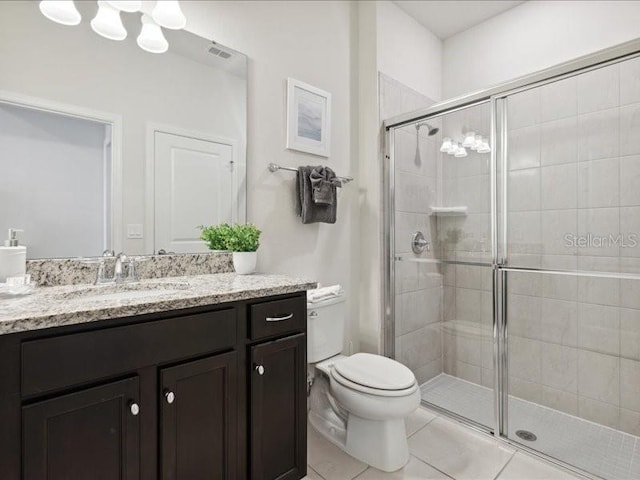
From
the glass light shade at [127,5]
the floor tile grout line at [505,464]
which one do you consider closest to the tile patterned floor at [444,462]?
the floor tile grout line at [505,464]

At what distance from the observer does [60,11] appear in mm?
1343

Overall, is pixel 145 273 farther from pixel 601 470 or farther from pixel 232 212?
pixel 601 470

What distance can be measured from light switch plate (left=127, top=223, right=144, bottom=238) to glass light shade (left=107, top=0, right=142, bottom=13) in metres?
0.89

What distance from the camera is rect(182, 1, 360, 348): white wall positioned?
1.91 m

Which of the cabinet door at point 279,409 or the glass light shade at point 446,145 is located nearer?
the cabinet door at point 279,409

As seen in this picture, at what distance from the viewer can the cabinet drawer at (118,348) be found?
2.90 ft

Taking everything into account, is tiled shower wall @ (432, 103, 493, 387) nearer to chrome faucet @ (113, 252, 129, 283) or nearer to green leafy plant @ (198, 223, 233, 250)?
green leafy plant @ (198, 223, 233, 250)

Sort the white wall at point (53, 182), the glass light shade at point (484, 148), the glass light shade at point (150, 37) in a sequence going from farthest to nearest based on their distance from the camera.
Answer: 1. the glass light shade at point (484, 148)
2. the glass light shade at point (150, 37)
3. the white wall at point (53, 182)

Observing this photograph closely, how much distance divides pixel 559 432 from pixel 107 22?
3016mm

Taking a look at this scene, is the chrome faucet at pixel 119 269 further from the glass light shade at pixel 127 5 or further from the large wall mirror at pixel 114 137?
the glass light shade at pixel 127 5

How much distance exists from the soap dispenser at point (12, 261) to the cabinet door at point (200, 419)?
0.64 metres

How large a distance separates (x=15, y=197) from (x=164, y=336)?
0.82 meters

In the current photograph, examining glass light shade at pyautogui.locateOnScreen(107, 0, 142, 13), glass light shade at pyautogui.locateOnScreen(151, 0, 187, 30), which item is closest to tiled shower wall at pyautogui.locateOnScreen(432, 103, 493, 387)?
glass light shade at pyautogui.locateOnScreen(151, 0, 187, 30)

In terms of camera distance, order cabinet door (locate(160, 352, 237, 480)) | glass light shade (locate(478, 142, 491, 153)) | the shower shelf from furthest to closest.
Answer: the shower shelf < glass light shade (locate(478, 142, 491, 153)) < cabinet door (locate(160, 352, 237, 480))
